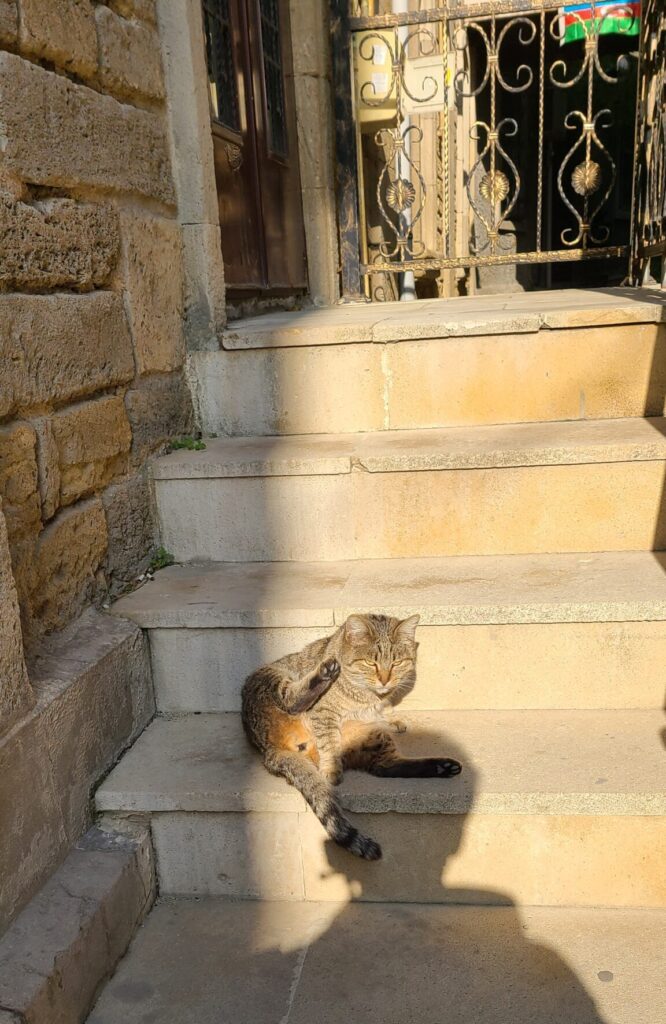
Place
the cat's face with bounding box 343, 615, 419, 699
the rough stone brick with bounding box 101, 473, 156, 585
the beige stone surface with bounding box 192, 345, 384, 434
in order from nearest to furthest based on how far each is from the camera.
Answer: the cat's face with bounding box 343, 615, 419, 699 → the rough stone brick with bounding box 101, 473, 156, 585 → the beige stone surface with bounding box 192, 345, 384, 434

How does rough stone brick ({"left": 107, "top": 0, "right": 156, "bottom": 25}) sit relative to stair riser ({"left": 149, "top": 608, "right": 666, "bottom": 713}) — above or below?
above

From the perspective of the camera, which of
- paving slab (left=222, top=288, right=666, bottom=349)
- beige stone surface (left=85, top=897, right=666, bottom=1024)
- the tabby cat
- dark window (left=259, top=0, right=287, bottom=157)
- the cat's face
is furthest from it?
dark window (left=259, top=0, right=287, bottom=157)

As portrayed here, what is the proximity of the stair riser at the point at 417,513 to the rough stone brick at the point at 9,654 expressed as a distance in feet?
4.02

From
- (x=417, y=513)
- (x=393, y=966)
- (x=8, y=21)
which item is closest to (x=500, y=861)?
(x=393, y=966)

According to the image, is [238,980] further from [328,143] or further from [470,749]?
[328,143]

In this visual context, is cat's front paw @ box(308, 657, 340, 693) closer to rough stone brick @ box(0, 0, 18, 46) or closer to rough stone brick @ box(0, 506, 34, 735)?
rough stone brick @ box(0, 506, 34, 735)

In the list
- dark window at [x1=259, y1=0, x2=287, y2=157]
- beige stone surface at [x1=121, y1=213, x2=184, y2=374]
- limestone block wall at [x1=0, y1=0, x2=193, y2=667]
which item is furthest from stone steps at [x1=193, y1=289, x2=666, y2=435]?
dark window at [x1=259, y1=0, x2=287, y2=157]

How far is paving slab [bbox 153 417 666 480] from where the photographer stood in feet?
9.97

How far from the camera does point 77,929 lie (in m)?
2.10

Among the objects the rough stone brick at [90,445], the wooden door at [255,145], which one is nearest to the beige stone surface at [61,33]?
the rough stone brick at [90,445]

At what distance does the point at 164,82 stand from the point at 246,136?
4.33ft

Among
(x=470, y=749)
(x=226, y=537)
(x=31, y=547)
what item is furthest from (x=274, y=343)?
(x=470, y=749)

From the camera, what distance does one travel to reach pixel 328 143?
5.34m

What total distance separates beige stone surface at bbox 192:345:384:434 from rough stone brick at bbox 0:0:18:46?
1.52 meters
